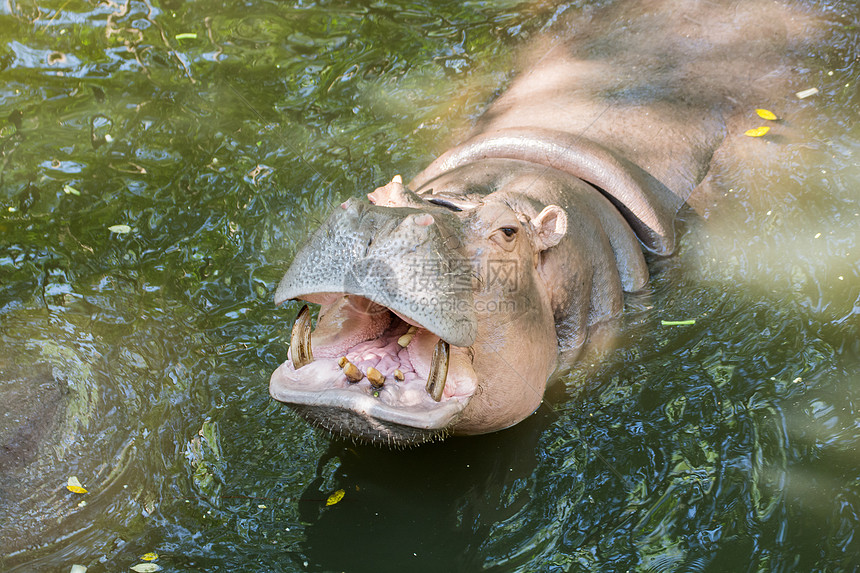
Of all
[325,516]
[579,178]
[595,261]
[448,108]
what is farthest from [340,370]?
[448,108]

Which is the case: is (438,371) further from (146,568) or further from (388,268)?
(146,568)

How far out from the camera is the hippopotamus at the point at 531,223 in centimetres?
373

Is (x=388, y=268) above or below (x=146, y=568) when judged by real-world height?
above

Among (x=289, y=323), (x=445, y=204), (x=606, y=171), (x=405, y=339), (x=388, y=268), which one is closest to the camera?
(x=388, y=268)

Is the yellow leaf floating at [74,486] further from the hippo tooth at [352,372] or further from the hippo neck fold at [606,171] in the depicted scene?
the hippo neck fold at [606,171]

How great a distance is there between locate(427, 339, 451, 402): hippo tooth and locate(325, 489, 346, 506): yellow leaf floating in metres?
0.87

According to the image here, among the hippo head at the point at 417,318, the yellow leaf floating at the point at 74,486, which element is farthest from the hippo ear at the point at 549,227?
the yellow leaf floating at the point at 74,486

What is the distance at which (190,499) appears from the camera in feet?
14.1

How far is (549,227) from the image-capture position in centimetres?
464

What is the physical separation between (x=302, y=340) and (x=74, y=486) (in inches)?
54.2

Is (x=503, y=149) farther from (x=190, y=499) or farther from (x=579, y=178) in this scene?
(x=190, y=499)

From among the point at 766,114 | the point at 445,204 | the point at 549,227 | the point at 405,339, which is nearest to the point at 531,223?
the point at 549,227

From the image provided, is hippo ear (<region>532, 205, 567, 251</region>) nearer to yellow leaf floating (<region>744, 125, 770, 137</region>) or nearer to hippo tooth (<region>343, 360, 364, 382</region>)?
hippo tooth (<region>343, 360, 364, 382</region>)

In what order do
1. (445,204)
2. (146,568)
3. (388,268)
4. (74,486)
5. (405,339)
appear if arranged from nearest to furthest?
(388,268), (146,568), (405,339), (74,486), (445,204)
